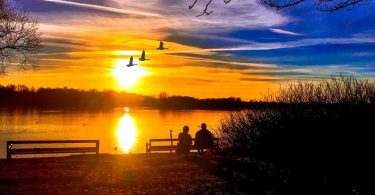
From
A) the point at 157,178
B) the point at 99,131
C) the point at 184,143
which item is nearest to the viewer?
the point at 157,178

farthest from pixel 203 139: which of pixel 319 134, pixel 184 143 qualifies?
pixel 319 134

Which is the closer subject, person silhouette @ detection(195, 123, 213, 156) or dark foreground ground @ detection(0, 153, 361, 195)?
dark foreground ground @ detection(0, 153, 361, 195)

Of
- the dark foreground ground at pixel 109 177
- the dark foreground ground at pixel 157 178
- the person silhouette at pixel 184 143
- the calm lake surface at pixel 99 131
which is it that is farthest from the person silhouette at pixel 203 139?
the calm lake surface at pixel 99 131

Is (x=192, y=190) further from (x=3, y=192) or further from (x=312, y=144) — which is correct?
(x=312, y=144)

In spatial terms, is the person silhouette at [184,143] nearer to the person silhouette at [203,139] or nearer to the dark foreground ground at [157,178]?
the person silhouette at [203,139]

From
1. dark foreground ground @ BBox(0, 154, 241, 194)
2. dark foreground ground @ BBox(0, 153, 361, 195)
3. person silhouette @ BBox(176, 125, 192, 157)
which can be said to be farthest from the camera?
person silhouette @ BBox(176, 125, 192, 157)

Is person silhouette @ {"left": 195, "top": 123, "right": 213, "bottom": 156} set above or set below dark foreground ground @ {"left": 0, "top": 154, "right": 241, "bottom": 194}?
above

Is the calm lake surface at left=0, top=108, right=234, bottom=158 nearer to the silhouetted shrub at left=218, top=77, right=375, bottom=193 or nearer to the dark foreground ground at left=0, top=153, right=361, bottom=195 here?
the silhouetted shrub at left=218, top=77, right=375, bottom=193

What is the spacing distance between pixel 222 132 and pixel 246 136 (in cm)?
364

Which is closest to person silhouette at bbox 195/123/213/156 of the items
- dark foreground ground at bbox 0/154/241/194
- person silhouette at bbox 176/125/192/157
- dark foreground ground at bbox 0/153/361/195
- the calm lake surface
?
person silhouette at bbox 176/125/192/157

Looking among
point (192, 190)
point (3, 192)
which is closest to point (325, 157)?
point (192, 190)

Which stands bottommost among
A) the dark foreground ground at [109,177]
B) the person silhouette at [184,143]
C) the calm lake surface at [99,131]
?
the calm lake surface at [99,131]

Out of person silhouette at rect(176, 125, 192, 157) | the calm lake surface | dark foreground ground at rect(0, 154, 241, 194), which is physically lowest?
the calm lake surface

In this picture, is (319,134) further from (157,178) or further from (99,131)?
(99,131)
